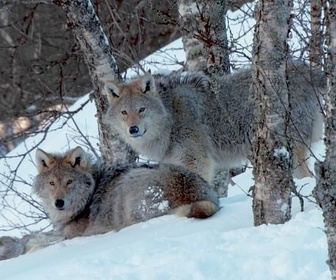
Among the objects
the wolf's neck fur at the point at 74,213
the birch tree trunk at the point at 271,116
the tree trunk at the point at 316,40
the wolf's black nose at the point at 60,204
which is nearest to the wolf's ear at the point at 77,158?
the wolf's neck fur at the point at 74,213

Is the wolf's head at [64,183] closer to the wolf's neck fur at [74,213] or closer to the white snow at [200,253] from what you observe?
the wolf's neck fur at [74,213]

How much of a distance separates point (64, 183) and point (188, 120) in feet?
5.73

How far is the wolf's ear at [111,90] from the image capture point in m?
9.32

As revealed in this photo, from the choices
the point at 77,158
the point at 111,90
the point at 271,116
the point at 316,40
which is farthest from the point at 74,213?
the point at 316,40

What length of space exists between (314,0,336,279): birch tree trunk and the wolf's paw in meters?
4.40

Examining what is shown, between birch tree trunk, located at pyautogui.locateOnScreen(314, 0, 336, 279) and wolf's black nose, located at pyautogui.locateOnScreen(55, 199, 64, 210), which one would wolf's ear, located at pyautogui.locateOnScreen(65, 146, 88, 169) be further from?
birch tree trunk, located at pyautogui.locateOnScreen(314, 0, 336, 279)

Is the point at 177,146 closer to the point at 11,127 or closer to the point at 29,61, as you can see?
the point at 11,127

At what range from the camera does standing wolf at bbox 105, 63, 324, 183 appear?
9297 mm

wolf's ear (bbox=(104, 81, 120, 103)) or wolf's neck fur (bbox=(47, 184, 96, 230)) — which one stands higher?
wolf's ear (bbox=(104, 81, 120, 103))

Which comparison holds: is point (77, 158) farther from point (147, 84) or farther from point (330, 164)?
point (330, 164)

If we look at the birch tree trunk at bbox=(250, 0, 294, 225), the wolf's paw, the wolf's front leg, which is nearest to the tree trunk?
the birch tree trunk at bbox=(250, 0, 294, 225)

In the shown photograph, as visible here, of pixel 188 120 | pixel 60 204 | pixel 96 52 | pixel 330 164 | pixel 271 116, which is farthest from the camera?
pixel 188 120

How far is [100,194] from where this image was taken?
8.45 meters

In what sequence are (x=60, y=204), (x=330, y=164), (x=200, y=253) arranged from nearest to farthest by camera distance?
(x=330, y=164) < (x=200, y=253) < (x=60, y=204)
